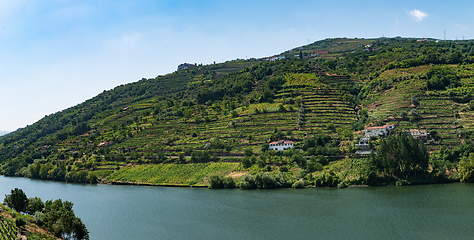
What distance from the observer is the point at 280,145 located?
76.9 meters

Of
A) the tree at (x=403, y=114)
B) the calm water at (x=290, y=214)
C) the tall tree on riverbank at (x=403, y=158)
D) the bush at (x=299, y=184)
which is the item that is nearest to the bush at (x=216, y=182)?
the calm water at (x=290, y=214)

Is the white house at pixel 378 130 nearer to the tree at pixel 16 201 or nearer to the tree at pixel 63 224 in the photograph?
the tree at pixel 63 224

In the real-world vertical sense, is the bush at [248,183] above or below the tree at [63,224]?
below

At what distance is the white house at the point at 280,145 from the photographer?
76625 millimetres

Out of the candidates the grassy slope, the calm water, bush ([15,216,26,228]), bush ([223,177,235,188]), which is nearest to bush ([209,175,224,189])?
bush ([223,177,235,188])

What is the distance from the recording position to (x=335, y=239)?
3784cm

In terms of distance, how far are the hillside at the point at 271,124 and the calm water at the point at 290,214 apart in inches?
334

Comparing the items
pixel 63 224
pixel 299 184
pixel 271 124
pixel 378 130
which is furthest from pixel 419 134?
pixel 63 224

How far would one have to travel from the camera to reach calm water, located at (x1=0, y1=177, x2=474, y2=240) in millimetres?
39631

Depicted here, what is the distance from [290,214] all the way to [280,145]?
31.5m

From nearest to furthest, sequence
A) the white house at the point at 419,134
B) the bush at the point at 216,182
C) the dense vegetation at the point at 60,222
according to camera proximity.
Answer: the dense vegetation at the point at 60,222 < the bush at the point at 216,182 < the white house at the point at 419,134

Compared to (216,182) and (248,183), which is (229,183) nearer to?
(216,182)

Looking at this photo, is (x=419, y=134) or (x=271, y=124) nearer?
(x=419, y=134)

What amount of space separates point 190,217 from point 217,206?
17.8 feet
